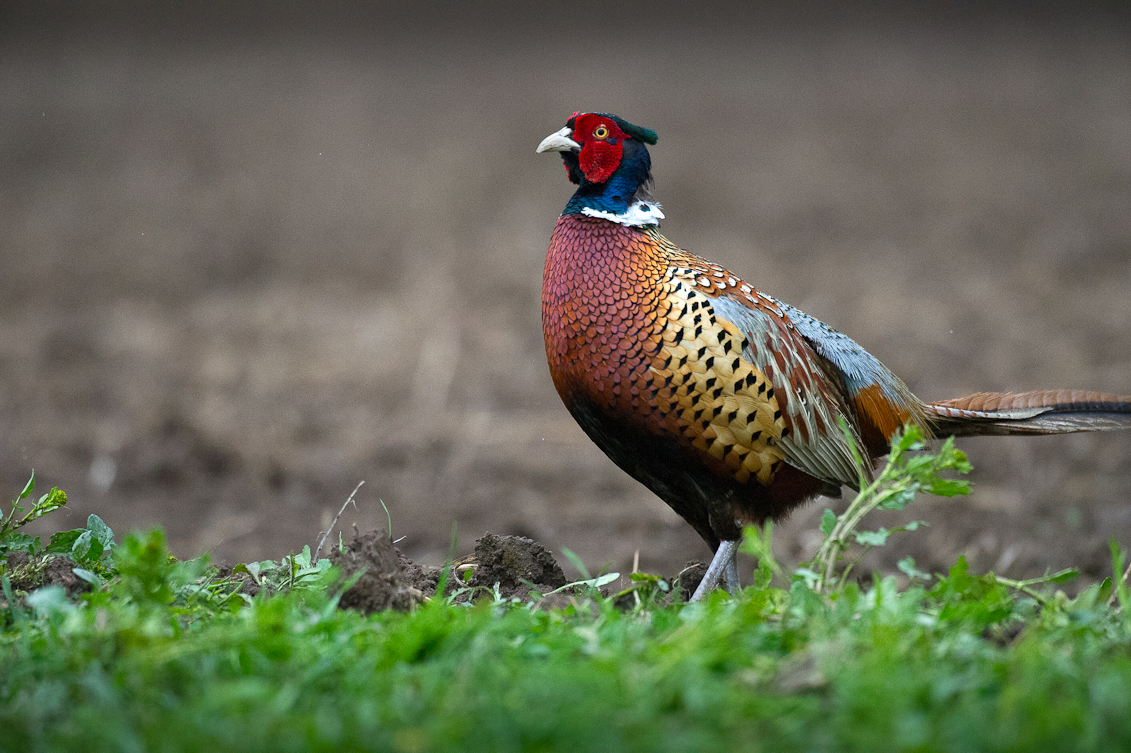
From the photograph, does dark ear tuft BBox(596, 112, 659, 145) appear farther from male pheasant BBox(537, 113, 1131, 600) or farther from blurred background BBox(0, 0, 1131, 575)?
blurred background BBox(0, 0, 1131, 575)

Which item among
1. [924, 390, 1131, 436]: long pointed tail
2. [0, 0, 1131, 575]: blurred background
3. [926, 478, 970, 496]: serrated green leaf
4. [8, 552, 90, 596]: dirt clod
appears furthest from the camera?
[0, 0, 1131, 575]: blurred background

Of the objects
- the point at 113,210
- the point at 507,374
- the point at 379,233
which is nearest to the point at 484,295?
the point at 507,374

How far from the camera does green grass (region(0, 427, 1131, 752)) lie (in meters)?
1.65

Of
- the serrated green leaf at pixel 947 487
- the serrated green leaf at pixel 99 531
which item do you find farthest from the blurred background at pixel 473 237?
the serrated green leaf at pixel 947 487

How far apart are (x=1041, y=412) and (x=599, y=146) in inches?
69.1

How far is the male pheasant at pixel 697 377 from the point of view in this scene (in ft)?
9.79

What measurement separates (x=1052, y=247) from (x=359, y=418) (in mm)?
6838

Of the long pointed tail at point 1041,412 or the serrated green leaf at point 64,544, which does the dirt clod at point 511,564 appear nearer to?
the serrated green leaf at point 64,544

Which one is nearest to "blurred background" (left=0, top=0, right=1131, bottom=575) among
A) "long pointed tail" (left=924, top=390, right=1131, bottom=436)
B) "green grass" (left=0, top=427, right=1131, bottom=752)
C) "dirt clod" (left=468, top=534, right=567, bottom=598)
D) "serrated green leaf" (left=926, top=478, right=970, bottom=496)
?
"dirt clod" (left=468, top=534, right=567, bottom=598)

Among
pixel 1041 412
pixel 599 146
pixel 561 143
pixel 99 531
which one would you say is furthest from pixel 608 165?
pixel 99 531

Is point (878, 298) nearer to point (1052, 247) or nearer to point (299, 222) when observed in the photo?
point (1052, 247)

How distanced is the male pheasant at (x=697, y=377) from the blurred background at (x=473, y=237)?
2.85 feet

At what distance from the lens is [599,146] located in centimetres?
325

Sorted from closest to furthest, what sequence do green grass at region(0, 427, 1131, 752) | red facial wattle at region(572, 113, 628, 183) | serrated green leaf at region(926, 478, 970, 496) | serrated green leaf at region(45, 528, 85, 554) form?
green grass at region(0, 427, 1131, 752) < serrated green leaf at region(926, 478, 970, 496) < serrated green leaf at region(45, 528, 85, 554) < red facial wattle at region(572, 113, 628, 183)
